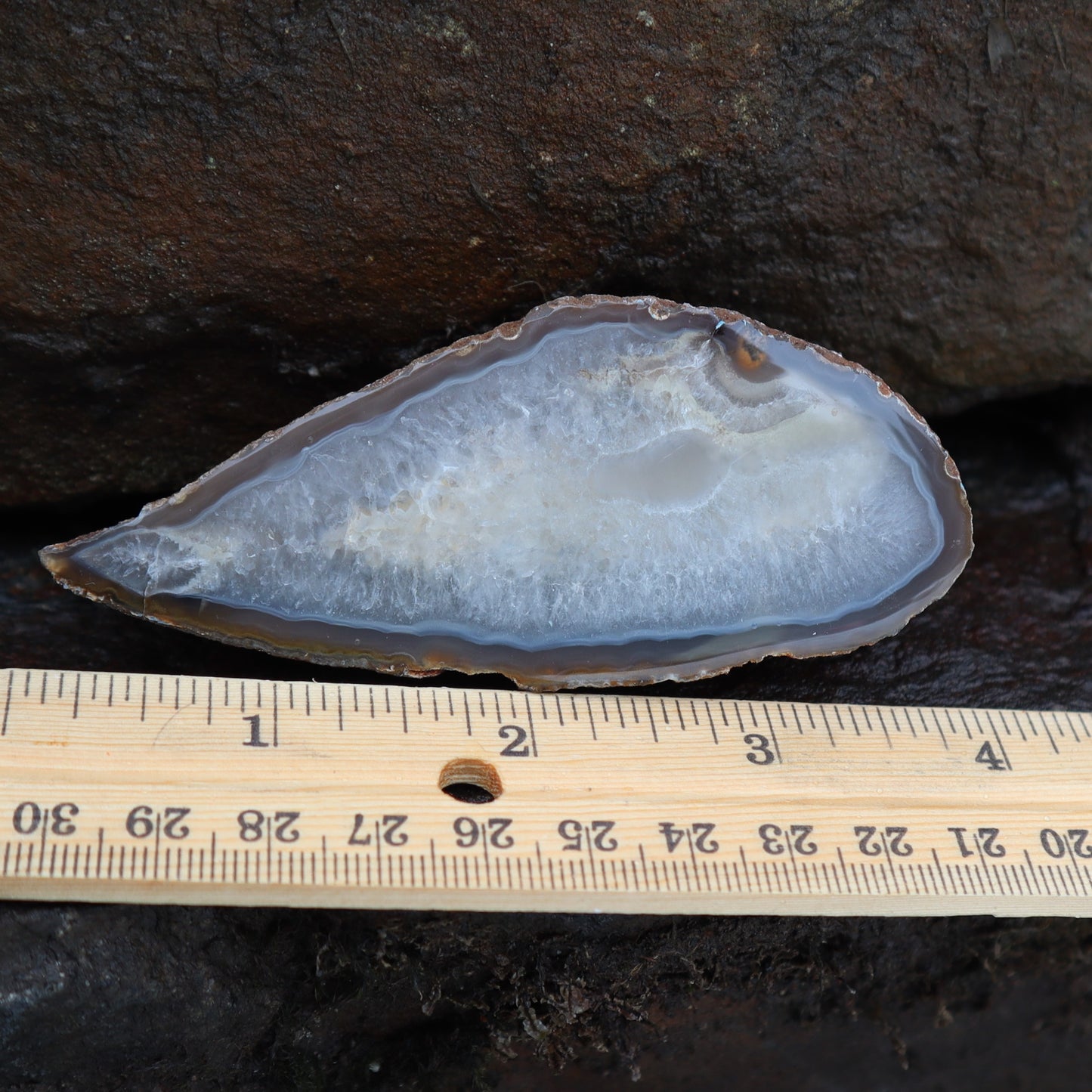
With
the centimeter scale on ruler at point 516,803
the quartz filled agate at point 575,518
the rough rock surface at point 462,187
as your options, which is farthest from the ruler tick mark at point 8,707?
the rough rock surface at point 462,187

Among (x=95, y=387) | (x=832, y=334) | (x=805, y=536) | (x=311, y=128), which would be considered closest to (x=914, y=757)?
(x=805, y=536)

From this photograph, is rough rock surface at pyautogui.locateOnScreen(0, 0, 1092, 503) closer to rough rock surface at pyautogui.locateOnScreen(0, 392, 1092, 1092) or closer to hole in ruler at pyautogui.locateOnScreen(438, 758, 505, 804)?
rough rock surface at pyautogui.locateOnScreen(0, 392, 1092, 1092)

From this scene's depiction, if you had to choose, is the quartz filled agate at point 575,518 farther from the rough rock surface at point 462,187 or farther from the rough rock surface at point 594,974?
the rough rock surface at point 462,187

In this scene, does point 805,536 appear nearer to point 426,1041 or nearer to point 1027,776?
point 1027,776

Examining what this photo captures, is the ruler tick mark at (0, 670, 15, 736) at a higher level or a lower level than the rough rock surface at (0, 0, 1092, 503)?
lower

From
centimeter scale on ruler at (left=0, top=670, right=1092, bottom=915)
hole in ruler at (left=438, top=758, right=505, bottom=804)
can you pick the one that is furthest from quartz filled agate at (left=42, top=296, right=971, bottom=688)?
hole in ruler at (left=438, top=758, right=505, bottom=804)

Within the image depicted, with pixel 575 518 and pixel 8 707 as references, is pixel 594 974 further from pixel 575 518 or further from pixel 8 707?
pixel 8 707
